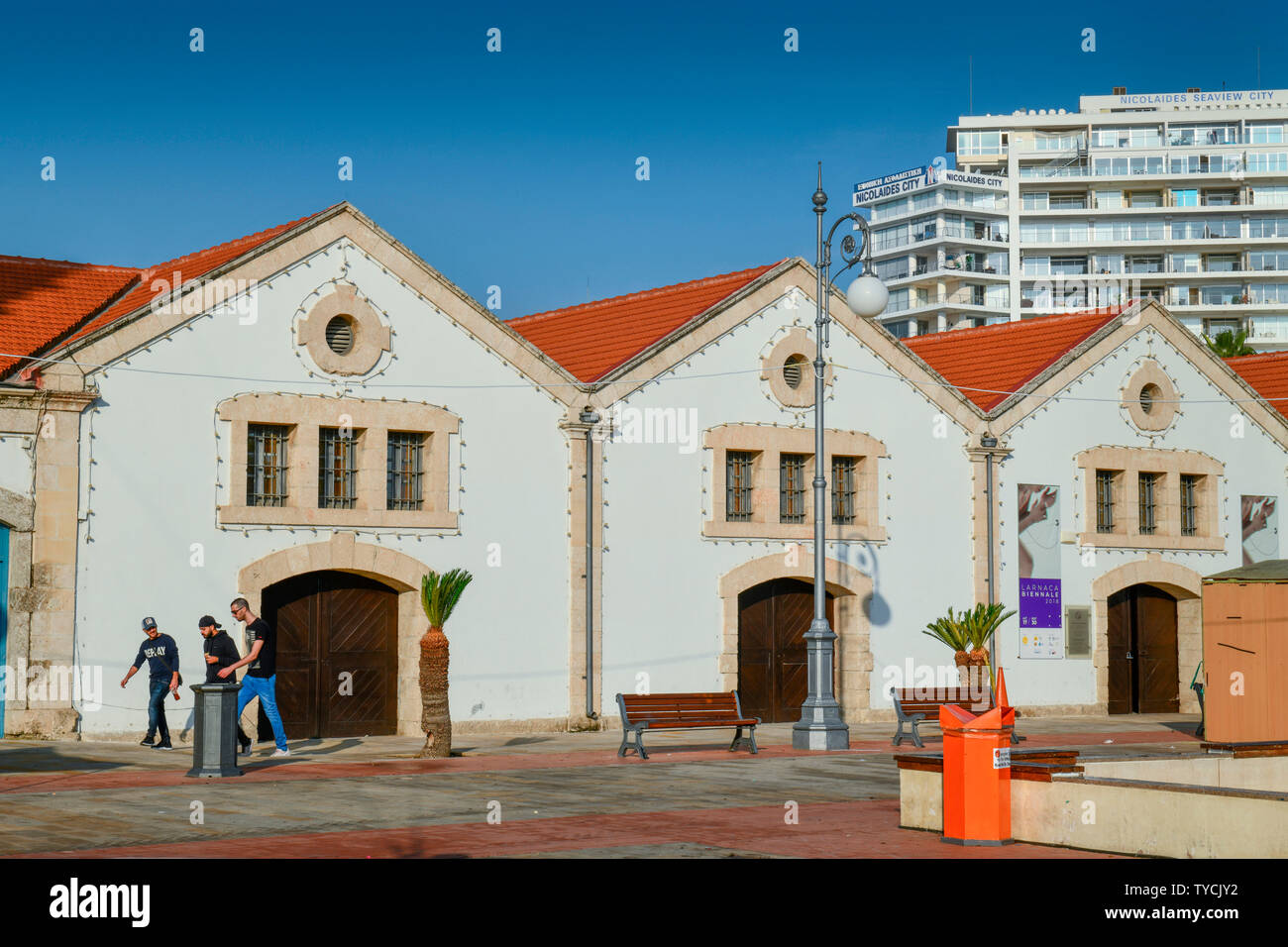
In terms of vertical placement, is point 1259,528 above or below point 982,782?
above

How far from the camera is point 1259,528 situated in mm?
33344

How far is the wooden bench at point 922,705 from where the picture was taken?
71.6 ft

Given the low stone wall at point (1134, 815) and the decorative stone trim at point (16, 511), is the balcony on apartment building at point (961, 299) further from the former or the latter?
the low stone wall at point (1134, 815)

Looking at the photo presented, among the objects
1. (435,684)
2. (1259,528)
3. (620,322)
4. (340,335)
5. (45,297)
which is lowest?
(435,684)

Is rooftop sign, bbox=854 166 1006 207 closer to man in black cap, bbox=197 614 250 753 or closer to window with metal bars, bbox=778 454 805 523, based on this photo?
window with metal bars, bbox=778 454 805 523

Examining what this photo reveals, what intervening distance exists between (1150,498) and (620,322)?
1148 centimetres

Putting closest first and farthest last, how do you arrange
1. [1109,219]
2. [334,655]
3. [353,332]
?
[334,655], [353,332], [1109,219]

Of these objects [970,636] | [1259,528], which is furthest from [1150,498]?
[970,636]

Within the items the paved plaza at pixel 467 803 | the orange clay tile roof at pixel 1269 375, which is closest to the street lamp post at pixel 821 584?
the paved plaza at pixel 467 803

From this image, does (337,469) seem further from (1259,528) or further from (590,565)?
(1259,528)

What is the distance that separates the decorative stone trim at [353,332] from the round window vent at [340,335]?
0.03 metres

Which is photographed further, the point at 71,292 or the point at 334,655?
the point at 71,292

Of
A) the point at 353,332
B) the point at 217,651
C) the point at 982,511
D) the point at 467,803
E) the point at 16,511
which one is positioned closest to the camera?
the point at 467,803
